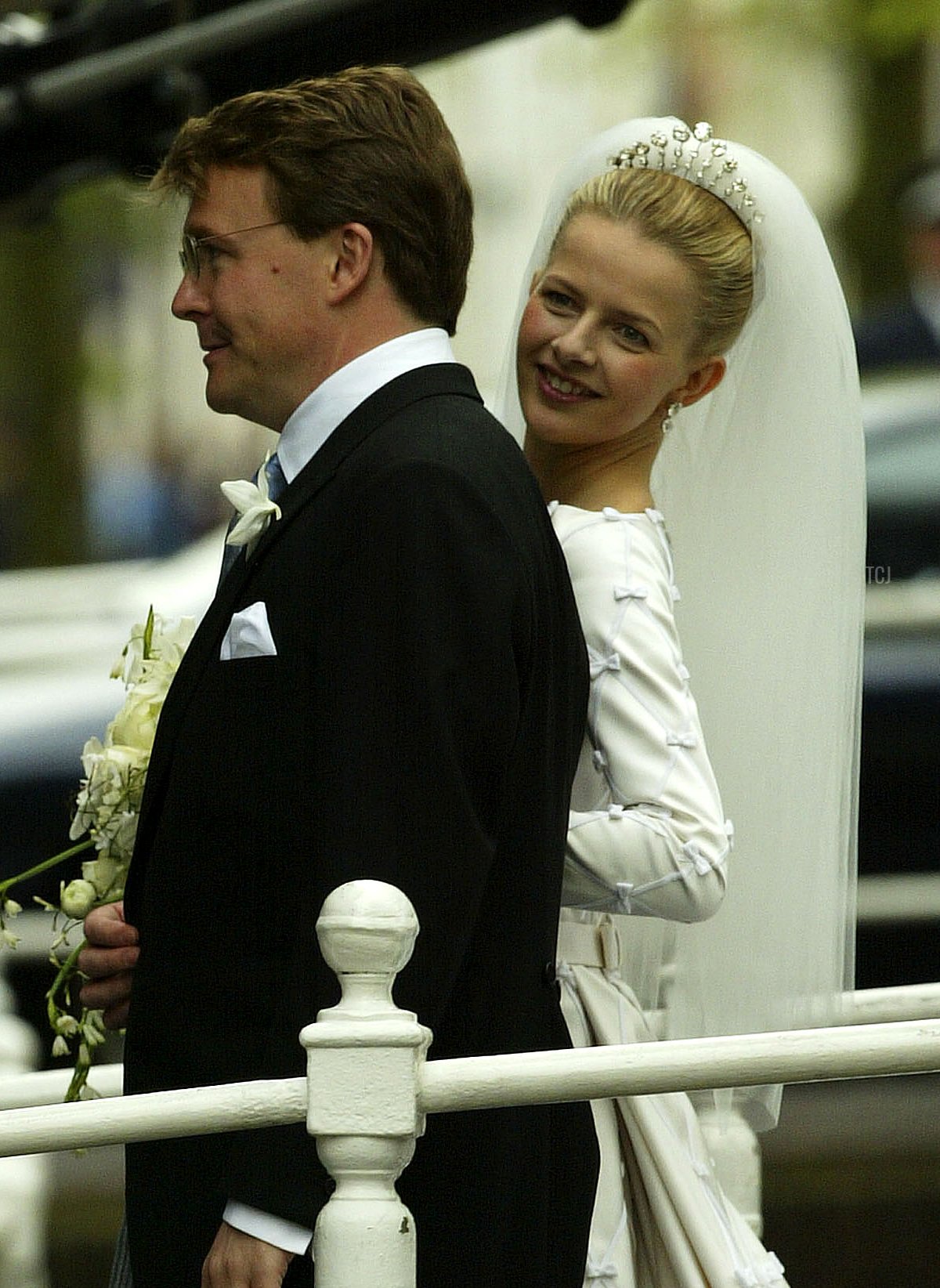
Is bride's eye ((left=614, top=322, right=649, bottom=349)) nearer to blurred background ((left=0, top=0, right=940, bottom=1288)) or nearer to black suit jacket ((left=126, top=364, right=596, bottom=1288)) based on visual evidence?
black suit jacket ((left=126, top=364, right=596, bottom=1288))

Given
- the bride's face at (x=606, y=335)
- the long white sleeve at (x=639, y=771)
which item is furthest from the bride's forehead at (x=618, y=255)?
the long white sleeve at (x=639, y=771)

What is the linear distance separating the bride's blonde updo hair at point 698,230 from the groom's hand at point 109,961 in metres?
1.02

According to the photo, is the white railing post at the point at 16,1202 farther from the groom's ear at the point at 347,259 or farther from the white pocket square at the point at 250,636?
the groom's ear at the point at 347,259

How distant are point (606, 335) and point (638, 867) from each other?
68cm

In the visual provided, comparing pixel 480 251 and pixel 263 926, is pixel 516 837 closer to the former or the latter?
pixel 263 926

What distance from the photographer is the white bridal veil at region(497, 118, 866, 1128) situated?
9.65ft

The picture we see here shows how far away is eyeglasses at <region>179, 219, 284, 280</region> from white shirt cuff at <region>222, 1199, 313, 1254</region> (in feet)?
3.51

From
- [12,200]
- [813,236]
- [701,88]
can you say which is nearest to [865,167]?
[701,88]

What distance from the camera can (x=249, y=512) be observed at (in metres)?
2.45

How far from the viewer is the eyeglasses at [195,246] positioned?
98.6 inches

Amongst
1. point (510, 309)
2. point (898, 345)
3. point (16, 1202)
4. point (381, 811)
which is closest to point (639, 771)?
point (381, 811)

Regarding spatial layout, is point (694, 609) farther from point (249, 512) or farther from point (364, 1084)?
point (364, 1084)

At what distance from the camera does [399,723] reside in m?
2.24

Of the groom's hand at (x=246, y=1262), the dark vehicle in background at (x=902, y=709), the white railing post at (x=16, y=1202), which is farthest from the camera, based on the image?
the dark vehicle in background at (x=902, y=709)
